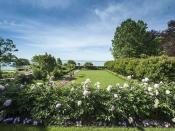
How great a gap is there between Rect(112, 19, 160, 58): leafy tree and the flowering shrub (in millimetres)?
47656

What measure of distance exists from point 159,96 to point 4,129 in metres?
3.54

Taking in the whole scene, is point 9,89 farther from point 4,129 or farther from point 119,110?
point 119,110

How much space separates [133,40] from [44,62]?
30.0 m

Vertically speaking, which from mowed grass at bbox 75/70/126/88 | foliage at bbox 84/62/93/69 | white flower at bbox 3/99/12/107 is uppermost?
white flower at bbox 3/99/12/107

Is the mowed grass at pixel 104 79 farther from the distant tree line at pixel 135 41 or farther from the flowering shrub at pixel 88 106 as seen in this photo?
the distant tree line at pixel 135 41

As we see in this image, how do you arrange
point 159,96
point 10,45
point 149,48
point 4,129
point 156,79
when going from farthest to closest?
1. point 149,48
2. point 10,45
3. point 156,79
4. point 159,96
5. point 4,129

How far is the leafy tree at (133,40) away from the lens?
54.5 metres

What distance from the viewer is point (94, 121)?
645 centimetres

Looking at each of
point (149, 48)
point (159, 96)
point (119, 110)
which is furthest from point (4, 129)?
point (149, 48)

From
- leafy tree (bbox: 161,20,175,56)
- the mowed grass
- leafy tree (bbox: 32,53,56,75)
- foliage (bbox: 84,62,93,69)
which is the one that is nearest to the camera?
the mowed grass

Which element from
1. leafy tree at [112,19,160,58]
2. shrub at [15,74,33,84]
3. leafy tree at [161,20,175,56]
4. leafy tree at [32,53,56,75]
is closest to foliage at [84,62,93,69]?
leafy tree at [112,19,160,58]

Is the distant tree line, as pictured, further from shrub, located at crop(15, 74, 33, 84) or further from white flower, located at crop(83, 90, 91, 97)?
white flower, located at crop(83, 90, 91, 97)

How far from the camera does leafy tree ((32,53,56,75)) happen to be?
27.8 metres

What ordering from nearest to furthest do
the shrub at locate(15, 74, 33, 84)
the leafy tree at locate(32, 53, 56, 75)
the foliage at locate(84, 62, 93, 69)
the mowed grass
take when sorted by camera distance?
the shrub at locate(15, 74, 33, 84) < the mowed grass < the leafy tree at locate(32, 53, 56, 75) < the foliage at locate(84, 62, 93, 69)
